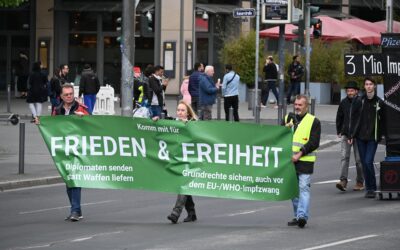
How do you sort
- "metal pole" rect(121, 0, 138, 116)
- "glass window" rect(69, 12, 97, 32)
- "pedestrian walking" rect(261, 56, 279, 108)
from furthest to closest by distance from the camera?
"glass window" rect(69, 12, 97, 32), "pedestrian walking" rect(261, 56, 279, 108), "metal pole" rect(121, 0, 138, 116)

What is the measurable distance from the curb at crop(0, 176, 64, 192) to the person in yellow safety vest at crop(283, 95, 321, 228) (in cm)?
651

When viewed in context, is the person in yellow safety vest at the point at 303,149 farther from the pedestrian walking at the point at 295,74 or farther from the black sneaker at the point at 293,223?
the pedestrian walking at the point at 295,74

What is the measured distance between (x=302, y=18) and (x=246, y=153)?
18929 mm

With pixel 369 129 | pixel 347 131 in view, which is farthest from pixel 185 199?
pixel 347 131

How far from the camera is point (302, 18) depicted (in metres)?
33.2

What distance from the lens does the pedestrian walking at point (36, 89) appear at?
33.5 m

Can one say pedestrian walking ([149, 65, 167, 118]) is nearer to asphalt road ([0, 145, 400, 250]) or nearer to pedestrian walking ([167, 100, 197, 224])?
asphalt road ([0, 145, 400, 250])

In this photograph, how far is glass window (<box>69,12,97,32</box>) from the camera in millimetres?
52344

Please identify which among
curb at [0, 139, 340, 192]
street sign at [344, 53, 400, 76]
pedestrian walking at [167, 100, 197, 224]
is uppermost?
street sign at [344, 53, 400, 76]

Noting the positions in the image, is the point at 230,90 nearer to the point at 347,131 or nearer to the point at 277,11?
the point at 277,11

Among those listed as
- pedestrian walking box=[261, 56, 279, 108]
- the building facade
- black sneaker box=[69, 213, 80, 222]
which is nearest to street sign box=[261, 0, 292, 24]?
pedestrian walking box=[261, 56, 279, 108]

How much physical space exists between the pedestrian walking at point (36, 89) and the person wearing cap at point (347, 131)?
16.0 m

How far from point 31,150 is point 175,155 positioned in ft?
35.6

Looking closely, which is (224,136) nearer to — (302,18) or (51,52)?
(302,18)
